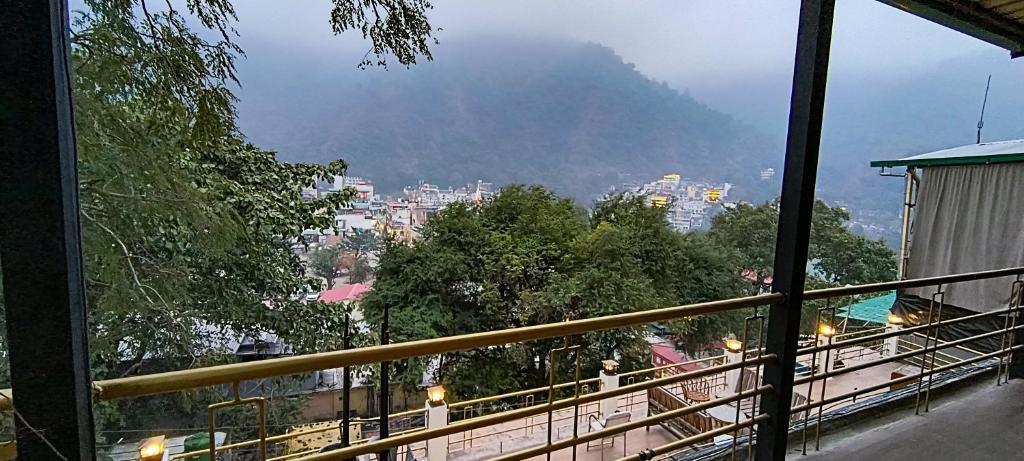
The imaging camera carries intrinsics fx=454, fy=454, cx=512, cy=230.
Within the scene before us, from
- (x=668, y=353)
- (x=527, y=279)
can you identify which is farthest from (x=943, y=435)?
(x=668, y=353)

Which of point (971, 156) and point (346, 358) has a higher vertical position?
point (971, 156)

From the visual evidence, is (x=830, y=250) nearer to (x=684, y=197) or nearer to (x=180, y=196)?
(x=684, y=197)

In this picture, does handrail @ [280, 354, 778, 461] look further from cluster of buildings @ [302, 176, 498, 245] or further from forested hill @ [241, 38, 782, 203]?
cluster of buildings @ [302, 176, 498, 245]

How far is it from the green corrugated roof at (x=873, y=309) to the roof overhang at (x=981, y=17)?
3.67 m

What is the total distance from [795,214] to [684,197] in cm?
680

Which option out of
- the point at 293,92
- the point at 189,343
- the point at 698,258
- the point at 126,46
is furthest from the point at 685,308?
the point at 698,258

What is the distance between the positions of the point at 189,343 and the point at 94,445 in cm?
264

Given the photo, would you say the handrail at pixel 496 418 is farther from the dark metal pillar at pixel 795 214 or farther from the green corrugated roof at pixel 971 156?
the green corrugated roof at pixel 971 156

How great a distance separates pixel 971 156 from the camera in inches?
143

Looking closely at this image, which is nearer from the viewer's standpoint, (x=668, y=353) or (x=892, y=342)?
(x=892, y=342)

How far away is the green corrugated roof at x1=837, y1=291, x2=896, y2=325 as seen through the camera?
5.27 m

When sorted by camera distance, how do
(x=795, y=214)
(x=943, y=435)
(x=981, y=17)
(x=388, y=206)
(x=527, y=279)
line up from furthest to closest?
(x=527, y=279), (x=388, y=206), (x=981, y=17), (x=943, y=435), (x=795, y=214)

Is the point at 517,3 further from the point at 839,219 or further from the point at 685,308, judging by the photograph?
the point at 839,219

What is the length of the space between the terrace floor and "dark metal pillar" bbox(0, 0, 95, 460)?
2049mm
